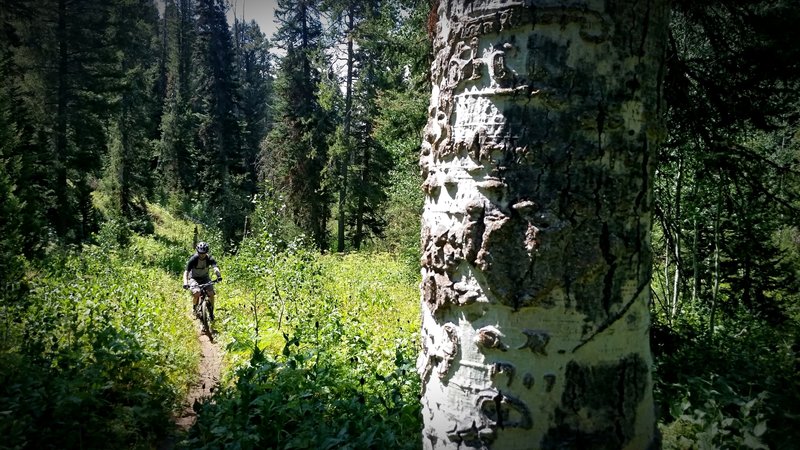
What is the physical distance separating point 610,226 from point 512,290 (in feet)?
0.84

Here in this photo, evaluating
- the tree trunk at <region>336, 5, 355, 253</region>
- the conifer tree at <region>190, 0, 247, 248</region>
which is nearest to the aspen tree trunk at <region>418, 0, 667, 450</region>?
the tree trunk at <region>336, 5, 355, 253</region>

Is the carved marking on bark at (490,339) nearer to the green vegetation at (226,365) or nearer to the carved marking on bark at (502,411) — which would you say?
the carved marking on bark at (502,411)

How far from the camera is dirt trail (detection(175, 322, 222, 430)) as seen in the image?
633 cm

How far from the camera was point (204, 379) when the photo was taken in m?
7.79

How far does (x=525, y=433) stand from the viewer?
104 cm

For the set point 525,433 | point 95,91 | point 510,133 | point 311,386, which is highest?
point 95,91

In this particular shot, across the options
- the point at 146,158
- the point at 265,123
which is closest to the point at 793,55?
the point at 146,158

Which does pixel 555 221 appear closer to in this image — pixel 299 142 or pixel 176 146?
pixel 299 142

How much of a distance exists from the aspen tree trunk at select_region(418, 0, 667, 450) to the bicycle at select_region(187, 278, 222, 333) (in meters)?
10.3

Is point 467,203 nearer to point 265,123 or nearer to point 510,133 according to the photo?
point 510,133

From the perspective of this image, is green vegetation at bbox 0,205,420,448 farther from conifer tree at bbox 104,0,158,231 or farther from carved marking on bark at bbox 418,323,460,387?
conifer tree at bbox 104,0,158,231

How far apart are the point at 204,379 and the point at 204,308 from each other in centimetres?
302

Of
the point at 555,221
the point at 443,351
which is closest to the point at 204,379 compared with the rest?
the point at 443,351

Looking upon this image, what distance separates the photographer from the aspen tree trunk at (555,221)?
1.01 meters
